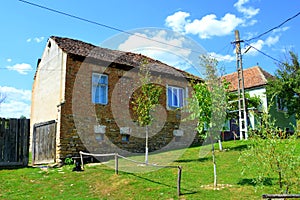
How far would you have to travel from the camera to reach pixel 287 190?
734cm

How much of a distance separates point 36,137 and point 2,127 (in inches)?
132

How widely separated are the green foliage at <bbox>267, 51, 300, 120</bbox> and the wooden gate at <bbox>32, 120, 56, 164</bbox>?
54.9 ft

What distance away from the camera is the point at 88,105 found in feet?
57.3

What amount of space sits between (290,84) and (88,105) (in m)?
15.2

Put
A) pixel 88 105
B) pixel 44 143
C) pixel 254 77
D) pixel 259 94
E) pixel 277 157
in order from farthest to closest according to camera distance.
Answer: pixel 254 77 < pixel 259 94 < pixel 88 105 < pixel 44 143 < pixel 277 157

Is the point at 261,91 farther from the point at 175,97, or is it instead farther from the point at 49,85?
the point at 49,85

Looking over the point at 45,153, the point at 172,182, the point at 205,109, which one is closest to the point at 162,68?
the point at 45,153

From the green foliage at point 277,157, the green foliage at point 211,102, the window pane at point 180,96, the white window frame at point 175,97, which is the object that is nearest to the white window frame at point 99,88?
the white window frame at point 175,97

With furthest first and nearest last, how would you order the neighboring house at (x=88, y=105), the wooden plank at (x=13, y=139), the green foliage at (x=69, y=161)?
the neighboring house at (x=88, y=105) → the green foliage at (x=69, y=161) → the wooden plank at (x=13, y=139)

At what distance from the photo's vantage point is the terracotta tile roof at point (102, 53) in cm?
1809

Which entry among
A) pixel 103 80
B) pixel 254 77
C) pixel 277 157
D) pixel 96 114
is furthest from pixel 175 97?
pixel 277 157

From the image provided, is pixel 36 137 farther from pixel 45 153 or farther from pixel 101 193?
pixel 101 193

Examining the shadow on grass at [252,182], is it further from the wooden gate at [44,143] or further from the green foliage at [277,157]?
the wooden gate at [44,143]

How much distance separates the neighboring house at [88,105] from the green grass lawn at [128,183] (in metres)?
2.99
